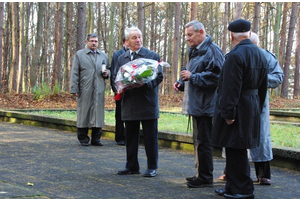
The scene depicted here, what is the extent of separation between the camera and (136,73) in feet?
20.4

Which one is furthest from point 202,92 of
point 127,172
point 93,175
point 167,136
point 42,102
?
point 42,102

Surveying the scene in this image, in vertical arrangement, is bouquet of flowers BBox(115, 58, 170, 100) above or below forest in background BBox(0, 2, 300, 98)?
below

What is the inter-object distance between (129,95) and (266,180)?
2163 mm

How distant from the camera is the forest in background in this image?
27281 millimetres

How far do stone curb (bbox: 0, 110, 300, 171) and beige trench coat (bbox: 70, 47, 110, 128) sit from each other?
1.08m

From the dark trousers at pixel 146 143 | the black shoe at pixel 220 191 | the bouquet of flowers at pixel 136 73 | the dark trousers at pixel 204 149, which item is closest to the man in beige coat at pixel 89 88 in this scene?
the dark trousers at pixel 146 143

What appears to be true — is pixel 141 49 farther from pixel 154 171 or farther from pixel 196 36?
pixel 154 171

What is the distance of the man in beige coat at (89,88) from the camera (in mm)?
9586

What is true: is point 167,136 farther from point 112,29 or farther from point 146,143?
point 112,29

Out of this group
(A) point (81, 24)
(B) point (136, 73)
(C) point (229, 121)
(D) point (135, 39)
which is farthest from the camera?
(A) point (81, 24)

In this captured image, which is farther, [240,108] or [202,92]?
[202,92]

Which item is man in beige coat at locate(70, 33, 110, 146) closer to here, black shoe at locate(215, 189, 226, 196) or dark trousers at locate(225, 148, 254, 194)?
black shoe at locate(215, 189, 226, 196)

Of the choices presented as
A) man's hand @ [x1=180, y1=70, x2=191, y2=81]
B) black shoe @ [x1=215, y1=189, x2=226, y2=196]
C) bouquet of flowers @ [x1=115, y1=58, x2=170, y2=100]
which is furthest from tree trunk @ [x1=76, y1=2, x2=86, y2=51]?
black shoe @ [x1=215, y1=189, x2=226, y2=196]

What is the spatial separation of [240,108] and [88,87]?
17.0 feet
